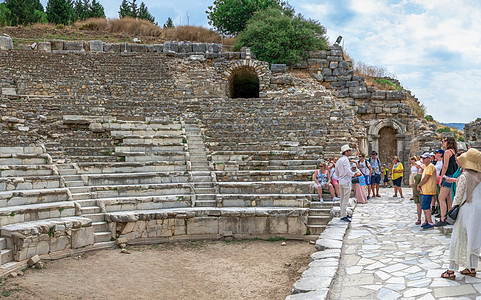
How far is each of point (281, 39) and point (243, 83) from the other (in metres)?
3.37

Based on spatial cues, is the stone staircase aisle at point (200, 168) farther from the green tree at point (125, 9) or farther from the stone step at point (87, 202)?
the green tree at point (125, 9)

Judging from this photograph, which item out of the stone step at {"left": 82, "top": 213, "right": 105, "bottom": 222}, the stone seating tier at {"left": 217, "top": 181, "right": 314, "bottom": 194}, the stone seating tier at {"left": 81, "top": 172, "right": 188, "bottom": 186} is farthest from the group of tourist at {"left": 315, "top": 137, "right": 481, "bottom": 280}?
the stone step at {"left": 82, "top": 213, "right": 105, "bottom": 222}

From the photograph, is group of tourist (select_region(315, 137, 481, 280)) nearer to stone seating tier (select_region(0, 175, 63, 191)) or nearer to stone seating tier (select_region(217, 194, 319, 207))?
stone seating tier (select_region(217, 194, 319, 207))

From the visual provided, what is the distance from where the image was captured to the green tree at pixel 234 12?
960 inches

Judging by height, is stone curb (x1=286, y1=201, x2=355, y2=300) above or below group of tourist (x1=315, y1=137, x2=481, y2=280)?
below

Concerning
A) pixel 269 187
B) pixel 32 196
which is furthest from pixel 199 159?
pixel 32 196

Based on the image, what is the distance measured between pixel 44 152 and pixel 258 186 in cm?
589

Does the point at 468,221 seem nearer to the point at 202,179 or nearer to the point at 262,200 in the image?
the point at 262,200

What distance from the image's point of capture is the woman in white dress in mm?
4523

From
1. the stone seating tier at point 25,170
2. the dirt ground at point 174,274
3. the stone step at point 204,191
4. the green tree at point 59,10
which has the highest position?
the green tree at point 59,10

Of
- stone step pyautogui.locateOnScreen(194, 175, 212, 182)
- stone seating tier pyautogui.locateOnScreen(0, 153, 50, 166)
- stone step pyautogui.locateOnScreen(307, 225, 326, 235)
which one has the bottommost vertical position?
stone step pyautogui.locateOnScreen(307, 225, 326, 235)

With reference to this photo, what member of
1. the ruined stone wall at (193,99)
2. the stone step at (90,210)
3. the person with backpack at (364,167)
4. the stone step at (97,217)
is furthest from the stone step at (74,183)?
the person with backpack at (364,167)

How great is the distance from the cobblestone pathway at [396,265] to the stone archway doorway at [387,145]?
396 inches

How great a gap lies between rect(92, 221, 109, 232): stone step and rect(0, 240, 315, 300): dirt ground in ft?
1.85
